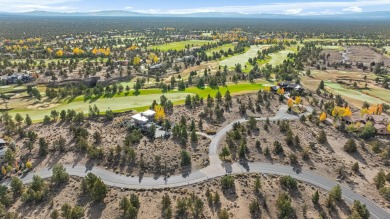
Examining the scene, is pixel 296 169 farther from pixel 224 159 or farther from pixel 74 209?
pixel 74 209

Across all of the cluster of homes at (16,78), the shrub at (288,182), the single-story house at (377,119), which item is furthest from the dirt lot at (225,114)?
the cluster of homes at (16,78)

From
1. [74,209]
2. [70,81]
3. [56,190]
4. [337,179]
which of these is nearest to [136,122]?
[56,190]

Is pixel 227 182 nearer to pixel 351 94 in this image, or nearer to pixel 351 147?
pixel 351 147

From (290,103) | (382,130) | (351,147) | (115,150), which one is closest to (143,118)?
(115,150)

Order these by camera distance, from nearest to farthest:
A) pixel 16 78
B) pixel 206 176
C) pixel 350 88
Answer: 1. pixel 206 176
2. pixel 350 88
3. pixel 16 78

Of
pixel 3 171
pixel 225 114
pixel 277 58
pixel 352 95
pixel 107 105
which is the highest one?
pixel 277 58

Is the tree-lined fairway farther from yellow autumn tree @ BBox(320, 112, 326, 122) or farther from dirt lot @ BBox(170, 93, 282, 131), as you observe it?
yellow autumn tree @ BBox(320, 112, 326, 122)

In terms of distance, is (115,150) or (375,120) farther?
(375,120)
